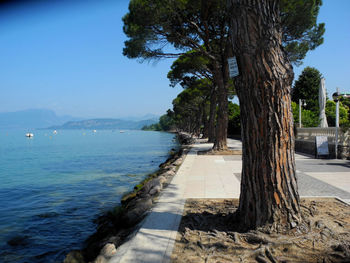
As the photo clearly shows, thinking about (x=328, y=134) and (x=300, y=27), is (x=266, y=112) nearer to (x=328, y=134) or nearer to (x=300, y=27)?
(x=328, y=134)

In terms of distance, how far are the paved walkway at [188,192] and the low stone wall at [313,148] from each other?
136cm

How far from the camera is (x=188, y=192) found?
6.36m

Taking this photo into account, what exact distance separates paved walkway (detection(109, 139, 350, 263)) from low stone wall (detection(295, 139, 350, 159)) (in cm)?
136

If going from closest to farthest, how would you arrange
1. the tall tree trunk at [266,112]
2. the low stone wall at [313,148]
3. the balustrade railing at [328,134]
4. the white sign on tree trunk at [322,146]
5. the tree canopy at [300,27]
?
the tall tree trunk at [266,112] → the low stone wall at [313,148] → the balustrade railing at [328,134] → the white sign on tree trunk at [322,146] → the tree canopy at [300,27]

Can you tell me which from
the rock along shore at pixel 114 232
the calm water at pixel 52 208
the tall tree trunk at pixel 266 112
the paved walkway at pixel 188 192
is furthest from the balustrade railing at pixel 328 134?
the tall tree trunk at pixel 266 112

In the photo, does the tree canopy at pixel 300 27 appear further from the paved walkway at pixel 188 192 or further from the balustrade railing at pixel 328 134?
the paved walkway at pixel 188 192

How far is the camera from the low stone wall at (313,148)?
11.9m

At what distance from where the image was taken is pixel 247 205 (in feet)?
12.6

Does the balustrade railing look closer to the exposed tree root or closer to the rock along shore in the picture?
the rock along shore

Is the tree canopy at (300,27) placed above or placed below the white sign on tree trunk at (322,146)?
above

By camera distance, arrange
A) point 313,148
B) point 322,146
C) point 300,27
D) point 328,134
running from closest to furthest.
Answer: point 322,146 → point 328,134 → point 313,148 → point 300,27

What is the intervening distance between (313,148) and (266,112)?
1176 cm

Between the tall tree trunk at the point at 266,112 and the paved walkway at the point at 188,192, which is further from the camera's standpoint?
the tall tree trunk at the point at 266,112

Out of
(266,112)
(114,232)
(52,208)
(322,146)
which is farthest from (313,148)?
(266,112)
